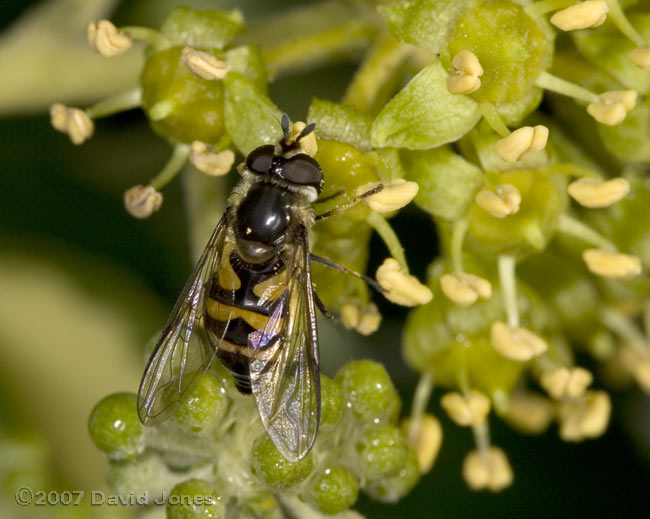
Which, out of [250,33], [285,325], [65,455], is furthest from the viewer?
[65,455]

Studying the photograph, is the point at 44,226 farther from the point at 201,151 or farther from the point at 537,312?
the point at 537,312

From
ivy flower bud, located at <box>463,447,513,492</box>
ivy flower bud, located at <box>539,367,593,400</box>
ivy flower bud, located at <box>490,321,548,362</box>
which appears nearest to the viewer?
ivy flower bud, located at <box>490,321,548,362</box>

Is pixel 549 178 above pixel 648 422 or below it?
above

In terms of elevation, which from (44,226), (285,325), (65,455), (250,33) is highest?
(250,33)

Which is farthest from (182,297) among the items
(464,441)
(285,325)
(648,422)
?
(648,422)

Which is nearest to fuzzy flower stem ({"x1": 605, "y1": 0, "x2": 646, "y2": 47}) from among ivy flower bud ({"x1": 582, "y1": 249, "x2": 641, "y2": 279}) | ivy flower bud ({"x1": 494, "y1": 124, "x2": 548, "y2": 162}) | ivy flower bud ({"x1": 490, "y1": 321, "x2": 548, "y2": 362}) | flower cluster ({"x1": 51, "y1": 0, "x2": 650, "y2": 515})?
flower cluster ({"x1": 51, "y1": 0, "x2": 650, "y2": 515})

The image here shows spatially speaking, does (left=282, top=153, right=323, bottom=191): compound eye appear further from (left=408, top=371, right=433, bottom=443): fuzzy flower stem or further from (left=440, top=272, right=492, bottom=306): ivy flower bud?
(left=408, top=371, right=433, bottom=443): fuzzy flower stem
